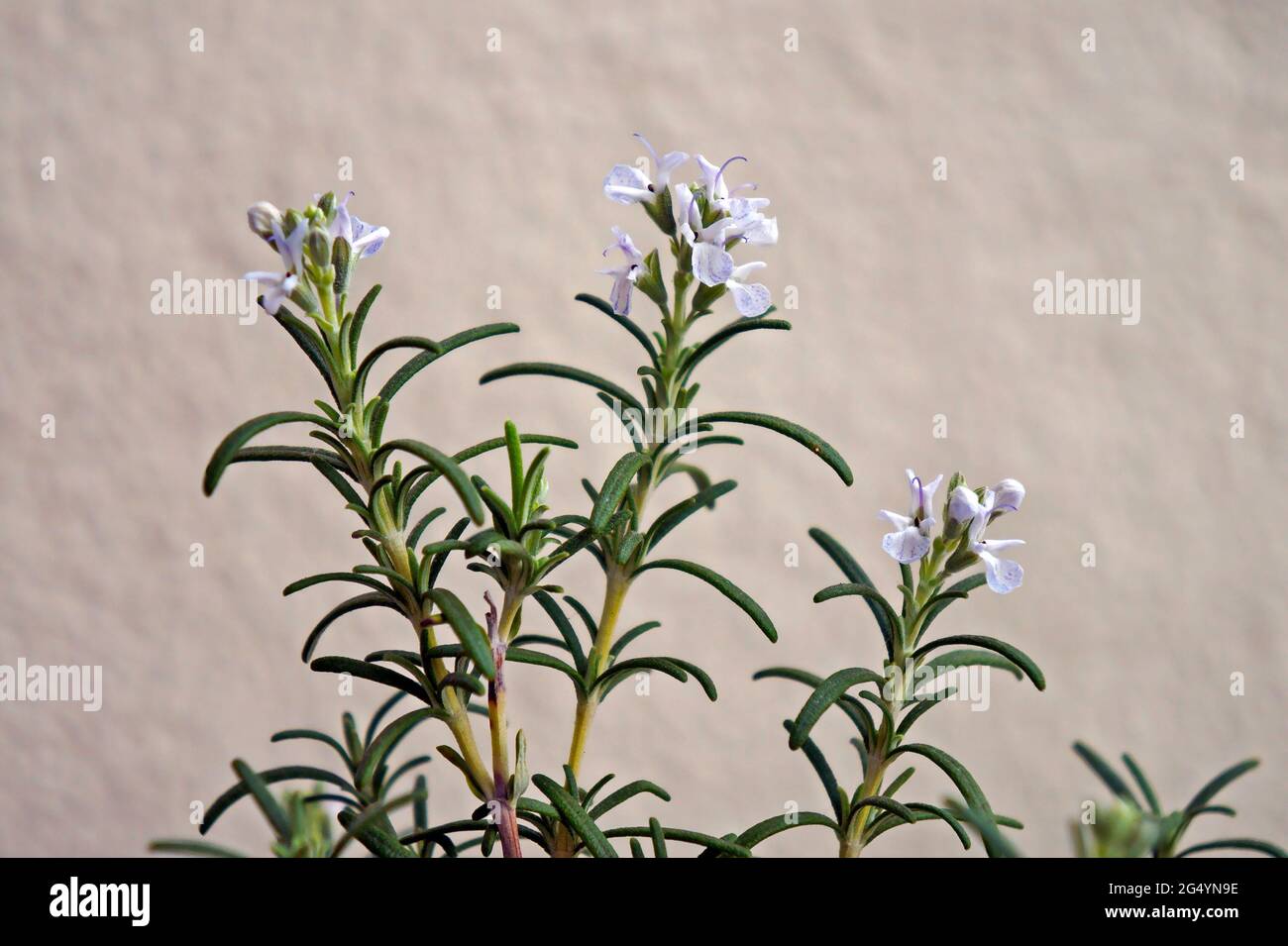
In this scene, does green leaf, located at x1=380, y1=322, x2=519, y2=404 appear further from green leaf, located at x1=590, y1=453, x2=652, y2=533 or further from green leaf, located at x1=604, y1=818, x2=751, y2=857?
green leaf, located at x1=604, y1=818, x2=751, y2=857

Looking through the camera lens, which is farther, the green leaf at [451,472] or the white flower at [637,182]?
the white flower at [637,182]

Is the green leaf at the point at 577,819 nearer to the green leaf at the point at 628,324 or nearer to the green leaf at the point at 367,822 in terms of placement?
the green leaf at the point at 367,822

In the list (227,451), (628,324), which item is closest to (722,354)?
(628,324)

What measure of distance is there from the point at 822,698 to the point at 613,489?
6.3 inches

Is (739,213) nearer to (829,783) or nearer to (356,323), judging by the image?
(356,323)

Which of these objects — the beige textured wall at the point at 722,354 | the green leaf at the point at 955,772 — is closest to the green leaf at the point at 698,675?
the green leaf at the point at 955,772

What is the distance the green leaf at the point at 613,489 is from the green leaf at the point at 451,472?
0.07 m

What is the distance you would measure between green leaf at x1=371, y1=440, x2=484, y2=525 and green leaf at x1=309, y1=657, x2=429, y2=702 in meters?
0.12

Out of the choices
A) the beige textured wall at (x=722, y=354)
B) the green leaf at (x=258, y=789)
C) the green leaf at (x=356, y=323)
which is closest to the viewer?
the green leaf at (x=258, y=789)

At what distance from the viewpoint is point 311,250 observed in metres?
0.52

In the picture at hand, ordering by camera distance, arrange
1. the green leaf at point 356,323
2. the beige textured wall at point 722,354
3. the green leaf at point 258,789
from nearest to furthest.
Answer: the green leaf at point 258,789 < the green leaf at point 356,323 < the beige textured wall at point 722,354

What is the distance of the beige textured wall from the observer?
1.43 m

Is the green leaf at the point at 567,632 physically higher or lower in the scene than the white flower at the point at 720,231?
lower

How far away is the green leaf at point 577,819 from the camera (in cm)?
53
